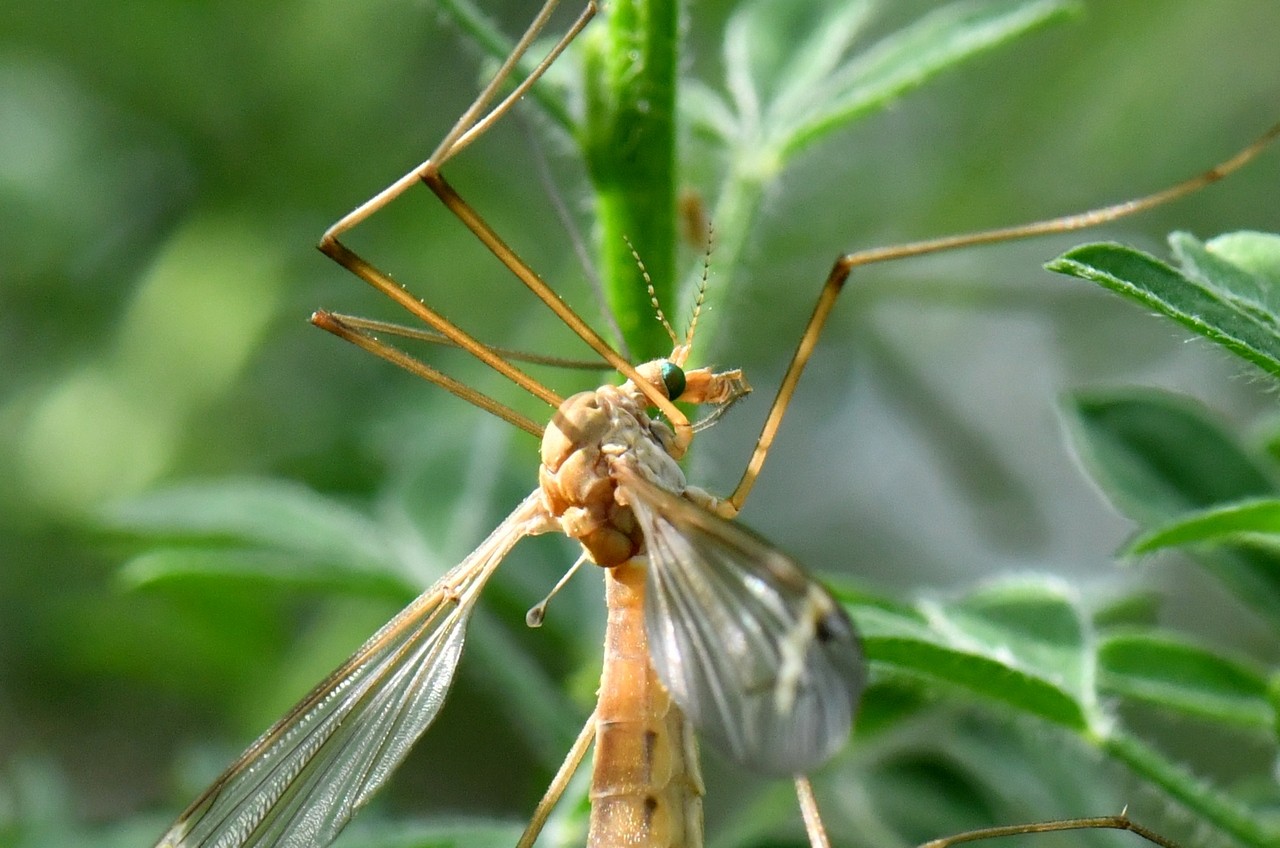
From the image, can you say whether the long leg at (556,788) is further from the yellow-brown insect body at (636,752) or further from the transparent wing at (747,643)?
the transparent wing at (747,643)

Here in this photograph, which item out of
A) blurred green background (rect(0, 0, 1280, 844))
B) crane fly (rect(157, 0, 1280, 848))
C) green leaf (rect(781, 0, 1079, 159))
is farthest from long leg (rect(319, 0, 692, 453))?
blurred green background (rect(0, 0, 1280, 844))

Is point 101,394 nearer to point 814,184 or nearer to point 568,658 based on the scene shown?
point 568,658

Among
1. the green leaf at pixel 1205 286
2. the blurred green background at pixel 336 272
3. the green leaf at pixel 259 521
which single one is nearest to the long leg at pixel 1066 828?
the green leaf at pixel 1205 286

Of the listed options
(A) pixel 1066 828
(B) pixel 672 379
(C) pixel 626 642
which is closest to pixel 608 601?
(C) pixel 626 642

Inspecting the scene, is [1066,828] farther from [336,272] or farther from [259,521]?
[336,272]

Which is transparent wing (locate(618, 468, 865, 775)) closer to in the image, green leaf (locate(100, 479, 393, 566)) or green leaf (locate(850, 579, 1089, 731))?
green leaf (locate(850, 579, 1089, 731))

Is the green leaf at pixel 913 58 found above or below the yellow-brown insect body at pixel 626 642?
above
